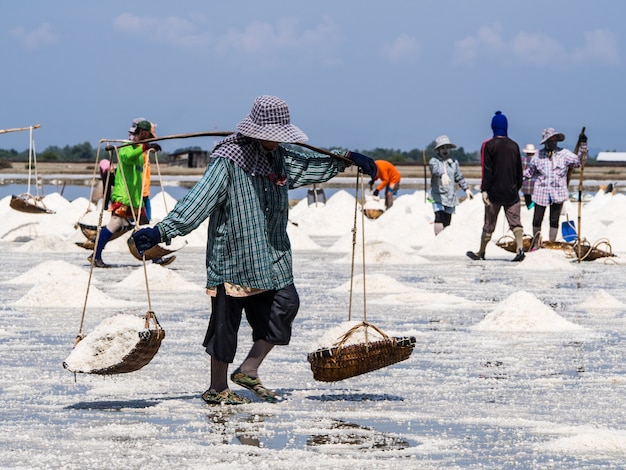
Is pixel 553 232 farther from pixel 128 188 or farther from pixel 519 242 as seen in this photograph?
pixel 128 188

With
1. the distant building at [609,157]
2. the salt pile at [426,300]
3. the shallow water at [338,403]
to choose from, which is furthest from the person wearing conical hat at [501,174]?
the distant building at [609,157]

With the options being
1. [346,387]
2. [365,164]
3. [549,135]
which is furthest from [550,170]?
[365,164]

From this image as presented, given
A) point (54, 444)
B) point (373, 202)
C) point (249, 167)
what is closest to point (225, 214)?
point (249, 167)

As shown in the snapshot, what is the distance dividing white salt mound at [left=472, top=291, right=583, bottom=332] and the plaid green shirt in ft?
10.2

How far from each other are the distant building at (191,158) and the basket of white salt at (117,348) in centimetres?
6836

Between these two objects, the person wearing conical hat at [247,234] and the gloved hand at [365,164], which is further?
the gloved hand at [365,164]

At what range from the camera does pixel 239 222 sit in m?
5.97

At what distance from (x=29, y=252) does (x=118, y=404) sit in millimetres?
10966

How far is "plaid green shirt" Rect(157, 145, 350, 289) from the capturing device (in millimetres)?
5887

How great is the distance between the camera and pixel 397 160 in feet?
305

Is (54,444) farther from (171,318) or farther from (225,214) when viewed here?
(171,318)

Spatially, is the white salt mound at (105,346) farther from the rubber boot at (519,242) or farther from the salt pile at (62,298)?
the rubber boot at (519,242)

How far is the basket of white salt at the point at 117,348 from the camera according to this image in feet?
19.8

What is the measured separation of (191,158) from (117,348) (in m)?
69.2
